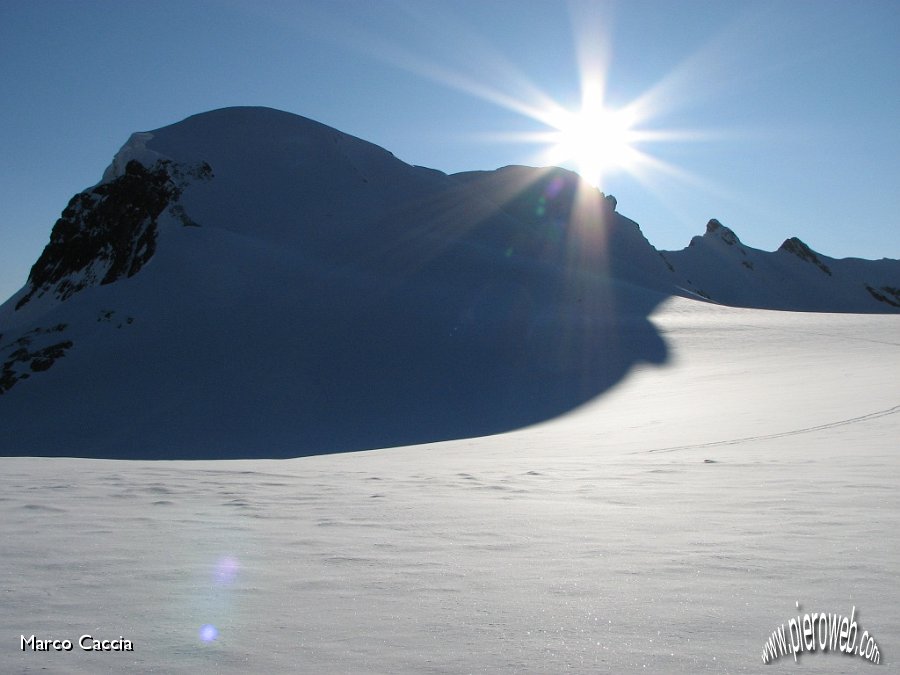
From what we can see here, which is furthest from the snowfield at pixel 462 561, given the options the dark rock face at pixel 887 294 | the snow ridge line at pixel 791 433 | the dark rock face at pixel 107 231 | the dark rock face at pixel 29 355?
the dark rock face at pixel 887 294

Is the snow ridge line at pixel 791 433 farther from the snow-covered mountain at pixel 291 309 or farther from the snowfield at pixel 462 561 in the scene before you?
the snow-covered mountain at pixel 291 309

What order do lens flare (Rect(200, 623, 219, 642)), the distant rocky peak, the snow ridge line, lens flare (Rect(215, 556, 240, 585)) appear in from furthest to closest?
the distant rocky peak < the snow ridge line < lens flare (Rect(215, 556, 240, 585)) < lens flare (Rect(200, 623, 219, 642))

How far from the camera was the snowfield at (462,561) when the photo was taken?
2963mm

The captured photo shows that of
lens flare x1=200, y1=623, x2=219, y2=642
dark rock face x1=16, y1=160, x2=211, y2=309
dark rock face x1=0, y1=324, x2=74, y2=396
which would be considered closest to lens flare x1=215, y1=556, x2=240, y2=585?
lens flare x1=200, y1=623, x2=219, y2=642

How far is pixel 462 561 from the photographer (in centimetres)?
425

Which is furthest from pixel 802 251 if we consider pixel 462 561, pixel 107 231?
pixel 462 561

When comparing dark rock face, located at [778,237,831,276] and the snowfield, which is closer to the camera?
the snowfield

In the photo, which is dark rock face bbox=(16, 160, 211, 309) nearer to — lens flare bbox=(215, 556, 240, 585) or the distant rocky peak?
lens flare bbox=(215, 556, 240, 585)

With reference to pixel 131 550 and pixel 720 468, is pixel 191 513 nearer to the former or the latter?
pixel 131 550

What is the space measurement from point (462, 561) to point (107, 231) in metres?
39.3

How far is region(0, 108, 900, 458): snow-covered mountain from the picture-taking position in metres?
21.9

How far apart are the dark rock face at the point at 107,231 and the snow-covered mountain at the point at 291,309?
135 millimetres

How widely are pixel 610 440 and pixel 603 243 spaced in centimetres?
4761

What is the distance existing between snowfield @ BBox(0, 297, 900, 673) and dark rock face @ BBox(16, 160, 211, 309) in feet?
98.1
